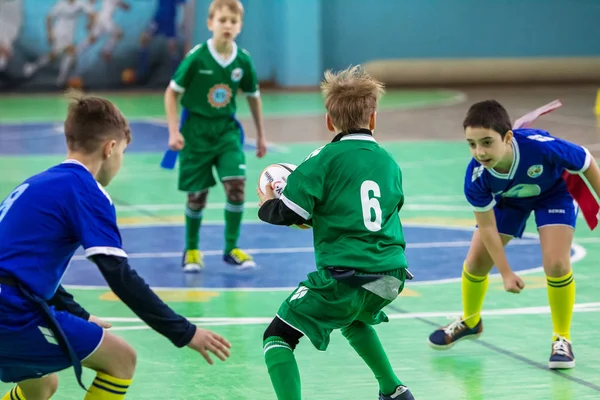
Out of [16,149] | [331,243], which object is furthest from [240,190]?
[16,149]

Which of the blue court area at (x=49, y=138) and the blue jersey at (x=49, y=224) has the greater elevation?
the blue jersey at (x=49, y=224)

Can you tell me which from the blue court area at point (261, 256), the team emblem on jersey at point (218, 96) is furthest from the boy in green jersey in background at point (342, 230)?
the team emblem on jersey at point (218, 96)

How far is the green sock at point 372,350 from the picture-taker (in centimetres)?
452

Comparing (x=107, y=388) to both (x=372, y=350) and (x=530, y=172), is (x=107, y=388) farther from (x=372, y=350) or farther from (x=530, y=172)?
(x=530, y=172)

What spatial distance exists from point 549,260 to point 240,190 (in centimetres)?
311

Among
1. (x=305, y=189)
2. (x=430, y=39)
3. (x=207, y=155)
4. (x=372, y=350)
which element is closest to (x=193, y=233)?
(x=207, y=155)

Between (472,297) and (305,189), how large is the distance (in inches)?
78.3

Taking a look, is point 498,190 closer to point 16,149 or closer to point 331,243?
point 331,243

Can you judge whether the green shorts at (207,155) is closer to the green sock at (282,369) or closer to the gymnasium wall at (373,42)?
the green sock at (282,369)

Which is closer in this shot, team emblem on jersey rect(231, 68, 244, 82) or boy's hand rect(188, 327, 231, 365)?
boy's hand rect(188, 327, 231, 365)

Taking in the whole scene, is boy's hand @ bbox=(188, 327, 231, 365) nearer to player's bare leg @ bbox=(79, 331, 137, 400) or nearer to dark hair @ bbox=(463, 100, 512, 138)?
player's bare leg @ bbox=(79, 331, 137, 400)

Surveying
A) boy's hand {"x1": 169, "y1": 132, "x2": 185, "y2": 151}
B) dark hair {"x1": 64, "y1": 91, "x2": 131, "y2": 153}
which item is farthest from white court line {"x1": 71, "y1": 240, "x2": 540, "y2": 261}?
dark hair {"x1": 64, "y1": 91, "x2": 131, "y2": 153}

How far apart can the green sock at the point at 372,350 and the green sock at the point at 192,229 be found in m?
3.53

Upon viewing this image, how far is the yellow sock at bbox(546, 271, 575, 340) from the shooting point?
5.50 m
